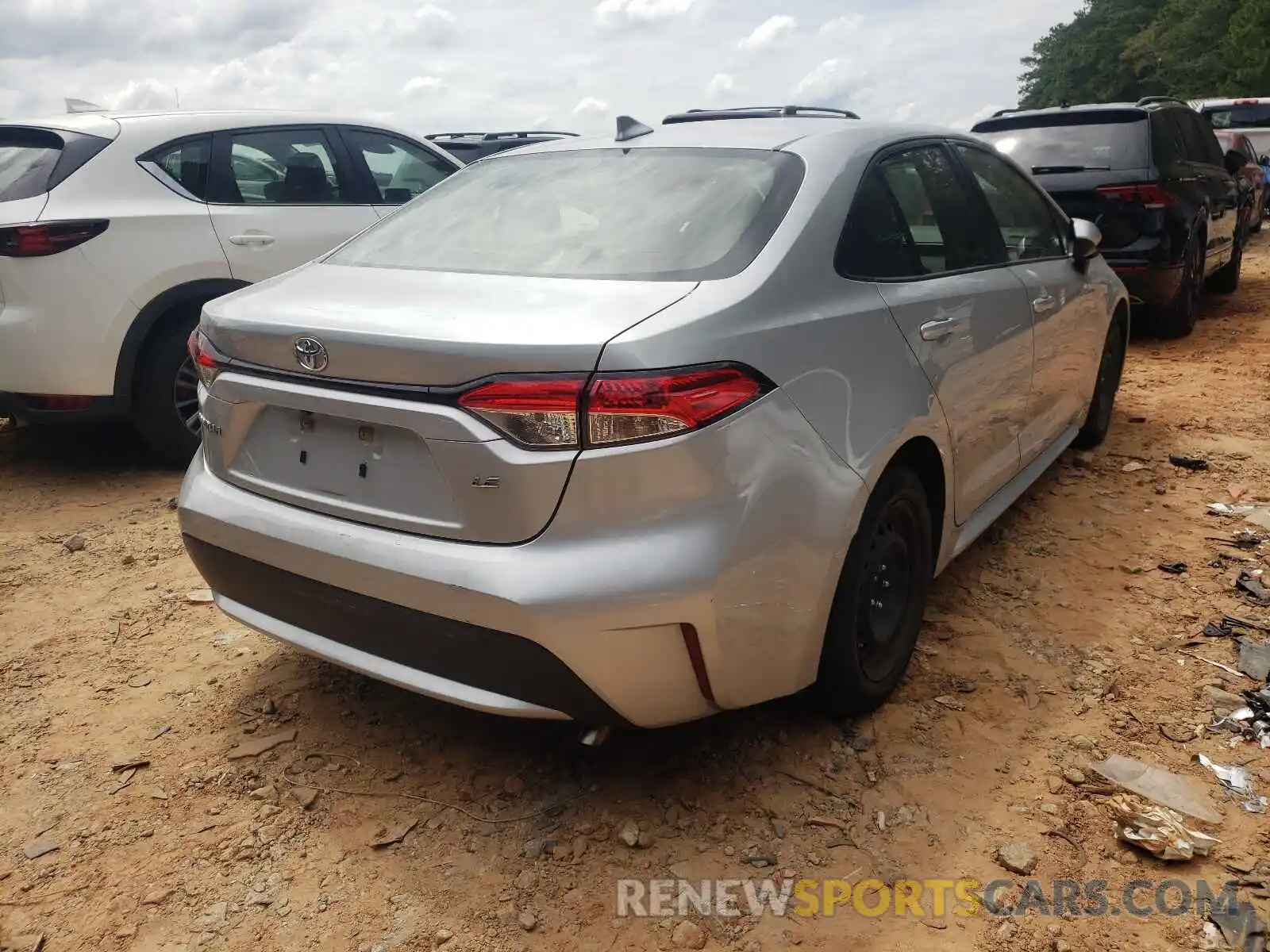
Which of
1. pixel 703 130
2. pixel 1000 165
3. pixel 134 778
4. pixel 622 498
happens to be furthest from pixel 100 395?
pixel 1000 165

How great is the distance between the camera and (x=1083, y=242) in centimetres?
409

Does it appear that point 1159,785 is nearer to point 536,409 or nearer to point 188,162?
point 536,409

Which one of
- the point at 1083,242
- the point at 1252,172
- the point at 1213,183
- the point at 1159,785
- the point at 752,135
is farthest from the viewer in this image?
the point at 1252,172

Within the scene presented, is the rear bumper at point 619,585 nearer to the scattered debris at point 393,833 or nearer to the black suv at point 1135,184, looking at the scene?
the scattered debris at point 393,833

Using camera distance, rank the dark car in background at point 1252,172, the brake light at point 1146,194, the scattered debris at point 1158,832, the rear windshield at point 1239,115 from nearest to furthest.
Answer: the scattered debris at point 1158,832, the brake light at point 1146,194, the dark car in background at point 1252,172, the rear windshield at point 1239,115

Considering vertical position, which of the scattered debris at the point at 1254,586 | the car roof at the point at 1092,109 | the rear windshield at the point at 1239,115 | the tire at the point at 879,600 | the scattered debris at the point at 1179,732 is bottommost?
the scattered debris at the point at 1179,732

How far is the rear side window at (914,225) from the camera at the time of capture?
2.66 m

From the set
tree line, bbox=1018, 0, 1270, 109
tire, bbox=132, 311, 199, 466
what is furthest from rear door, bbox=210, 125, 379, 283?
tree line, bbox=1018, 0, 1270, 109

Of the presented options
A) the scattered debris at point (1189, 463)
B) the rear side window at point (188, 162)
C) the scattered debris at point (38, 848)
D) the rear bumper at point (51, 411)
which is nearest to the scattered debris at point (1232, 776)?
the scattered debris at point (1189, 463)

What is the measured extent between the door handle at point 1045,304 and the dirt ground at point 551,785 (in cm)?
95

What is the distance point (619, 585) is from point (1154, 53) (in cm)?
4914

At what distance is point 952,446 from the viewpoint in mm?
2916

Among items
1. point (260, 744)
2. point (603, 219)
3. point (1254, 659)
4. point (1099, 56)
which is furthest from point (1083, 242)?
point (1099, 56)

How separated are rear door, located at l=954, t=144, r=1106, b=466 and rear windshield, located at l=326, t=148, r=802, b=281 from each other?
126 cm
